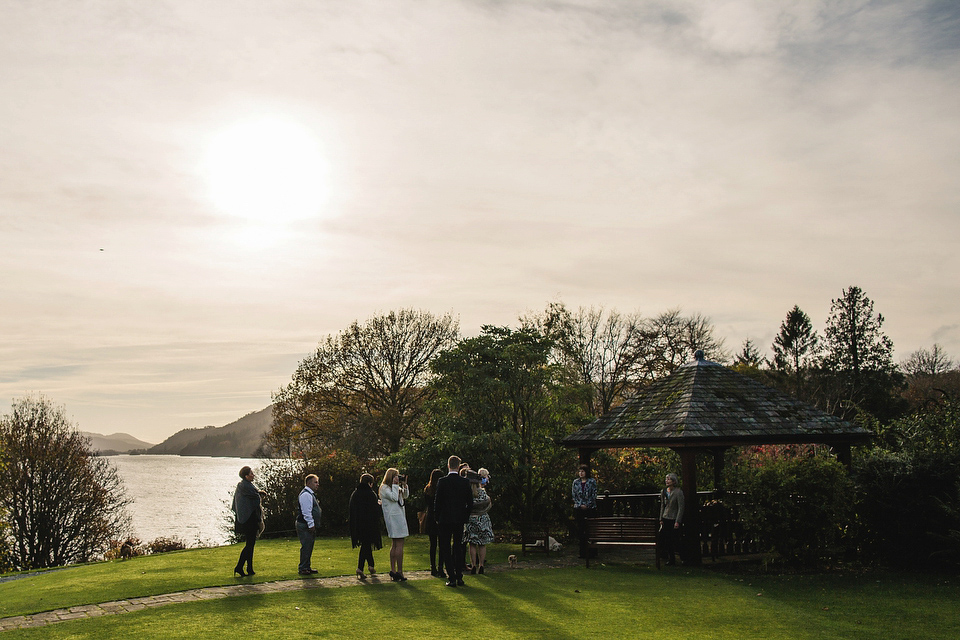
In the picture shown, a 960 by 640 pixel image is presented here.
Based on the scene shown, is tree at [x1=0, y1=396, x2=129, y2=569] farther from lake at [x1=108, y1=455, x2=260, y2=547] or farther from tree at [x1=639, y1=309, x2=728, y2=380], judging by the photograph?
tree at [x1=639, y1=309, x2=728, y2=380]

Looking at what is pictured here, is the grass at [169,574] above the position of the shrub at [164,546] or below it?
above

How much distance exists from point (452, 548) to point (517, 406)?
858cm

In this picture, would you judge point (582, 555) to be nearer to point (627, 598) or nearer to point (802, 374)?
point (627, 598)

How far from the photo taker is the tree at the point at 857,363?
45469mm

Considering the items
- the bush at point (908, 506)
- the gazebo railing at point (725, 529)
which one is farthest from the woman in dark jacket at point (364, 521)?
the bush at point (908, 506)

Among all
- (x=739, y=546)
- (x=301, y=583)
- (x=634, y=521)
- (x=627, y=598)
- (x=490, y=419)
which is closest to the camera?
(x=627, y=598)

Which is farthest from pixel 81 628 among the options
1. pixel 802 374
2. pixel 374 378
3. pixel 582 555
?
pixel 802 374

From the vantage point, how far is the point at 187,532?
38.7 m

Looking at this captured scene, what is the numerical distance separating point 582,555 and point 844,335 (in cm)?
4228

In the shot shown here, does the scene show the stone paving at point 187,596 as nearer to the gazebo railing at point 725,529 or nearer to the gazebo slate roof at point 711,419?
the gazebo slate roof at point 711,419

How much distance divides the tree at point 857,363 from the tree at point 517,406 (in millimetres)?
30685

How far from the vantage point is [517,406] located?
64.5 feet

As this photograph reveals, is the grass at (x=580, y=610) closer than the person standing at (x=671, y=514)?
Yes

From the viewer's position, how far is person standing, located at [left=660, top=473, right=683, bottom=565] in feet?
44.2
